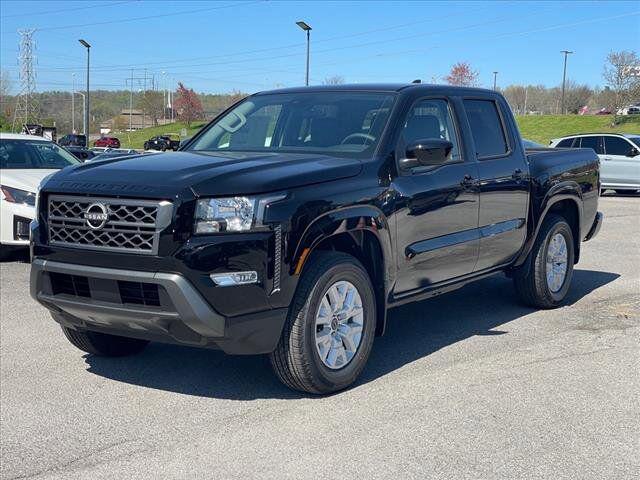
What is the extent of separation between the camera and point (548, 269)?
282 inches

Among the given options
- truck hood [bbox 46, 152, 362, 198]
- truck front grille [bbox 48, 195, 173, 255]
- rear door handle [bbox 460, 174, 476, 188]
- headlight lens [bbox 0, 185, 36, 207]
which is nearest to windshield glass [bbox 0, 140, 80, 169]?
headlight lens [bbox 0, 185, 36, 207]

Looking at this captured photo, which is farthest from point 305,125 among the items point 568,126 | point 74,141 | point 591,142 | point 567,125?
point 567,125

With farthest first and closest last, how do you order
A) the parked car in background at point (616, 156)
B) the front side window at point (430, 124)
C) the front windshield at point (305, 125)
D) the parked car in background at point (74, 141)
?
the parked car in background at point (74, 141), the parked car in background at point (616, 156), the front side window at point (430, 124), the front windshield at point (305, 125)

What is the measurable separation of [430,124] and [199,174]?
2.06 meters

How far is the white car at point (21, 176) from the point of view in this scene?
9398 mm

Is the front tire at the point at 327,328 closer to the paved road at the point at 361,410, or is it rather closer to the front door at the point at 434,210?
the paved road at the point at 361,410

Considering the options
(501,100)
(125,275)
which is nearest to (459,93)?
(501,100)

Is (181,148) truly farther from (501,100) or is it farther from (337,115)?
(501,100)

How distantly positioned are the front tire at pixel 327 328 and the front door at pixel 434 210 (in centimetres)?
49

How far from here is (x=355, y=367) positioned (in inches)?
194

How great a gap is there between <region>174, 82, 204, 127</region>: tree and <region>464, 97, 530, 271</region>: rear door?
300ft

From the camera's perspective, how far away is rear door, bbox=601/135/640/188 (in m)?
21.7

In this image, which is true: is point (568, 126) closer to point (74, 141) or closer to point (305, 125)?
point (74, 141)

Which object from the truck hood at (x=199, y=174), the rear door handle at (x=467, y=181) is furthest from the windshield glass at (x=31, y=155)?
the rear door handle at (x=467, y=181)
